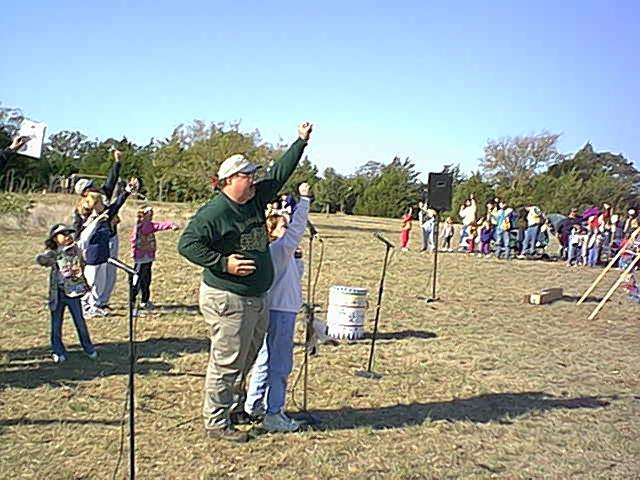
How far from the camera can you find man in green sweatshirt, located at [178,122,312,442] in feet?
15.0

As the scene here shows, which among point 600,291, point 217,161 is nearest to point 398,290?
point 600,291

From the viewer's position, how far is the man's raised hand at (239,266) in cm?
451

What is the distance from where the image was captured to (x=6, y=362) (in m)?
6.96

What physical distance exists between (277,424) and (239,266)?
152 cm

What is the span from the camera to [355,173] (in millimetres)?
63906

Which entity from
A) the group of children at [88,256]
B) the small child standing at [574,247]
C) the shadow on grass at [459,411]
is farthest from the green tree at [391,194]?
the shadow on grass at [459,411]

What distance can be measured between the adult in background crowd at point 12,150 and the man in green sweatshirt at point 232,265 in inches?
69.2

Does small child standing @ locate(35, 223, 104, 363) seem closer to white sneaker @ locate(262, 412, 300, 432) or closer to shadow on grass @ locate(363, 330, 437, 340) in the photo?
white sneaker @ locate(262, 412, 300, 432)


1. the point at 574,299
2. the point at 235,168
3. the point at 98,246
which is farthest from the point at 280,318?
the point at 574,299

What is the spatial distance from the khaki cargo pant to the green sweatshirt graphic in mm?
83

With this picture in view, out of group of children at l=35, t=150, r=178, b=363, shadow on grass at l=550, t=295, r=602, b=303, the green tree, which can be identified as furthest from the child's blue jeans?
the green tree

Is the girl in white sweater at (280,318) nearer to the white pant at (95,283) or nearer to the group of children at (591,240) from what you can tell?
the white pant at (95,283)

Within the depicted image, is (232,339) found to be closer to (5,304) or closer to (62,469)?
(62,469)

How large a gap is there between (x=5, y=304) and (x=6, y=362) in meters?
3.20
